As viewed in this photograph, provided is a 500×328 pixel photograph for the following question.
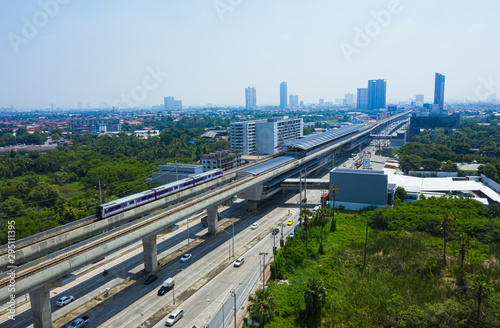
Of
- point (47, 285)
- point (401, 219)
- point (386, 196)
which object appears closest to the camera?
point (47, 285)

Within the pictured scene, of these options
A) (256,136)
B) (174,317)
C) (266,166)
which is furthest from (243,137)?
(174,317)

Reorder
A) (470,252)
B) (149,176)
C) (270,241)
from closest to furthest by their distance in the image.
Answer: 1. (470,252)
2. (270,241)
3. (149,176)

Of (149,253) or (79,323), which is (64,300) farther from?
(149,253)

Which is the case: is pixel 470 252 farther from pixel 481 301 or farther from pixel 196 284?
pixel 196 284

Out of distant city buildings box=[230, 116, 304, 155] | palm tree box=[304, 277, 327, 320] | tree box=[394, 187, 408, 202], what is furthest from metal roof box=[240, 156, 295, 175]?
distant city buildings box=[230, 116, 304, 155]

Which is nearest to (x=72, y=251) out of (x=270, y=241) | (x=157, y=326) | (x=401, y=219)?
(x=157, y=326)

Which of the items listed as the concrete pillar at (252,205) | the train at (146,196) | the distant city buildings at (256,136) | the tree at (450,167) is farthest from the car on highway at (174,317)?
the distant city buildings at (256,136)
